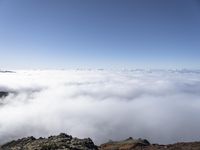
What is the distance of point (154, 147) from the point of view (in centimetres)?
4812

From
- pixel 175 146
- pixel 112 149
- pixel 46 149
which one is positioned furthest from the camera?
pixel 112 149

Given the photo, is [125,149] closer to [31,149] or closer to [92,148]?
[92,148]

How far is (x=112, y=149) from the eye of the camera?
50375 millimetres

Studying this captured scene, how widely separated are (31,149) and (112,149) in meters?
13.7

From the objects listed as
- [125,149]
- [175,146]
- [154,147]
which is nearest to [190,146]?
[175,146]

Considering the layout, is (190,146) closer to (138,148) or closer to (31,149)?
(138,148)

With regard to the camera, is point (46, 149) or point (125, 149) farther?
point (125, 149)

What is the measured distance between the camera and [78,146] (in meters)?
45.2

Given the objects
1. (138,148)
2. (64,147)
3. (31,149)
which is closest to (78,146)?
(64,147)

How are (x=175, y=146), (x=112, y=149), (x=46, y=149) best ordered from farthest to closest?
(x=112, y=149) → (x=175, y=146) → (x=46, y=149)

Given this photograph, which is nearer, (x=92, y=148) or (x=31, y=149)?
(x=31, y=149)

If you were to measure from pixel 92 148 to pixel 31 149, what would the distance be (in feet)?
30.9

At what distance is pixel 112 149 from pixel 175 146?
34.3ft

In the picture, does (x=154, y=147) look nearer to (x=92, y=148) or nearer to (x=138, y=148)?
(x=138, y=148)
